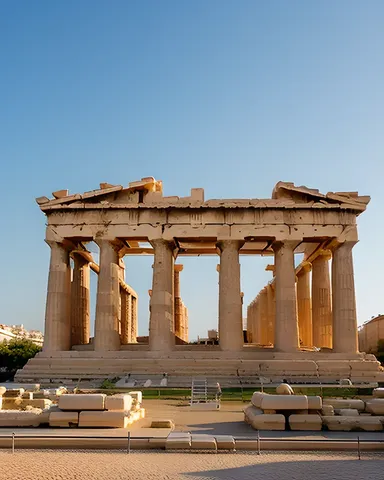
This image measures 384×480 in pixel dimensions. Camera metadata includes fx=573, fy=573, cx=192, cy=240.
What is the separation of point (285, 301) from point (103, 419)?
73.2ft

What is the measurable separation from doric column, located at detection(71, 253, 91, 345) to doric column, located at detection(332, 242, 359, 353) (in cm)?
1954

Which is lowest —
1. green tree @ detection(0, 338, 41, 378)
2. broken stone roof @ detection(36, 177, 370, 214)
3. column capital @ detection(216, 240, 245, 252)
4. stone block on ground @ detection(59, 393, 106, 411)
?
stone block on ground @ detection(59, 393, 106, 411)

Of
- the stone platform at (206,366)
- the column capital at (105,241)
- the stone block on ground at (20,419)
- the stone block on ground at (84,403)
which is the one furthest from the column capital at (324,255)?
the stone block on ground at (20,419)

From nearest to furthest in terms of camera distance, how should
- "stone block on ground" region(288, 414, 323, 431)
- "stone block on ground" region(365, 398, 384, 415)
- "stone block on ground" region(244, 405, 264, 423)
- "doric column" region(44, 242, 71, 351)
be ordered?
"stone block on ground" region(288, 414, 323, 431) → "stone block on ground" region(244, 405, 264, 423) → "stone block on ground" region(365, 398, 384, 415) → "doric column" region(44, 242, 71, 351)

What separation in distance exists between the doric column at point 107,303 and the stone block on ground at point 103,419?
20.2m

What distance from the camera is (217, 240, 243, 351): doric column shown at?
37000 millimetres

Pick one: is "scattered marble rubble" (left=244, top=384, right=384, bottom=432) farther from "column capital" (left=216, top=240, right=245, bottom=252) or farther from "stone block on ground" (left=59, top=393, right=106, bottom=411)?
"column capital" (left=216, top=240, right=245, bottom=252)

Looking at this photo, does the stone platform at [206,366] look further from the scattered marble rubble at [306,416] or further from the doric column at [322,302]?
the scattered marble rubble at [306,416]

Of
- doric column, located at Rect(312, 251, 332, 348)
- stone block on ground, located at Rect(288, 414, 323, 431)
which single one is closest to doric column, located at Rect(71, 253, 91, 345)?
doric column, located at Rect(312, 251, 332, 348)

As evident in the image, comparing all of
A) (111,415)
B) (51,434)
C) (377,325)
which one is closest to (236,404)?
(111,415)

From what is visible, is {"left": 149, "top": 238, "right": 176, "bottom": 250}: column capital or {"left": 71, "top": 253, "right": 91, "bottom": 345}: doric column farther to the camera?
{"left": 71, "top": 253, "right": 91, "bottom": 345}: doric column

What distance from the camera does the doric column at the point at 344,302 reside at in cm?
3697

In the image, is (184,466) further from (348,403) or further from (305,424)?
(348,403)

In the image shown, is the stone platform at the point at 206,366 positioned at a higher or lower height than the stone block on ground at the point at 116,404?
higher
